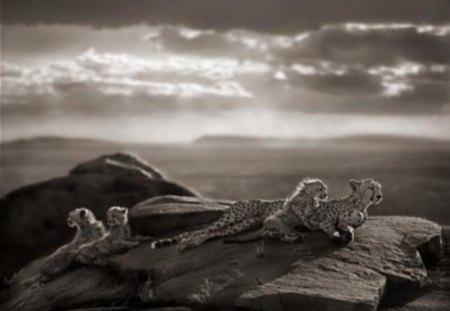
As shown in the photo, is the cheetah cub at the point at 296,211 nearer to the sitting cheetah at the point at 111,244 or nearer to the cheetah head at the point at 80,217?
the sitting cheetah at the point at 111,244

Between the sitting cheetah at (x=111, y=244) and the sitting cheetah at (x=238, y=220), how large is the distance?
738 millimetres

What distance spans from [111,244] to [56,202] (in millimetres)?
3313

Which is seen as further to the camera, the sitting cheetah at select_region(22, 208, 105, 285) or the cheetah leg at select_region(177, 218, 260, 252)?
the sitting cheetah at select_region(22, 208, 105, 285)

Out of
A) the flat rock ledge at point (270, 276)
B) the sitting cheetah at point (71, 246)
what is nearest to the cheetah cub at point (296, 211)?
the flat rock ledge at point (270, 276)

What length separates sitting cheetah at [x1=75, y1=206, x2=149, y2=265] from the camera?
811cm

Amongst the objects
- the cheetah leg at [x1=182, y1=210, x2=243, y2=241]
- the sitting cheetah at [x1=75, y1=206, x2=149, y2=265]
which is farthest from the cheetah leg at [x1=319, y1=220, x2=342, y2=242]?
the sitting cheetah at [x1=75, y1=206, x2=149, y2=265]

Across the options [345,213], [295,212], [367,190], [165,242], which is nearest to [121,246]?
[165,242]

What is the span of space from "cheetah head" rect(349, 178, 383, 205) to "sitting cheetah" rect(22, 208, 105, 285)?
2.58 m

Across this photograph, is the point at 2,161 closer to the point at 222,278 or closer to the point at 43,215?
the point at 43,215

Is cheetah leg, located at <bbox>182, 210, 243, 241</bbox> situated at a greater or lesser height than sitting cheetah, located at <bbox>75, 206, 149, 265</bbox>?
greater

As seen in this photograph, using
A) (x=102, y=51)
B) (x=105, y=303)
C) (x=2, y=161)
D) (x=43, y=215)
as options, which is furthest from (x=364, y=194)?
(x=2, y=161)

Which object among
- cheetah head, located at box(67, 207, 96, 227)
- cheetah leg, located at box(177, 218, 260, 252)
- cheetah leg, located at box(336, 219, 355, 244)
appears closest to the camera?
cheetah leg, located at box(336, 219, 355, 244)

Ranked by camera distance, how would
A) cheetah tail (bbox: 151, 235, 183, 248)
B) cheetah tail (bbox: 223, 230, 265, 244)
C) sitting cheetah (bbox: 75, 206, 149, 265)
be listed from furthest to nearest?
sitting cheetah (bbox: 75, 206, 149, 265)
cheetah tail (bbox: 151, 235, 183, 248)
cheetah tail (bbox: 223, 230, 265, 244)

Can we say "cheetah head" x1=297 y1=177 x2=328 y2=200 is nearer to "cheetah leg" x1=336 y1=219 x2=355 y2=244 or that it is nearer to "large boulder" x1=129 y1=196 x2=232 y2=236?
"cheetah leg" x1=336 y1=219 x2=355 y2=244
